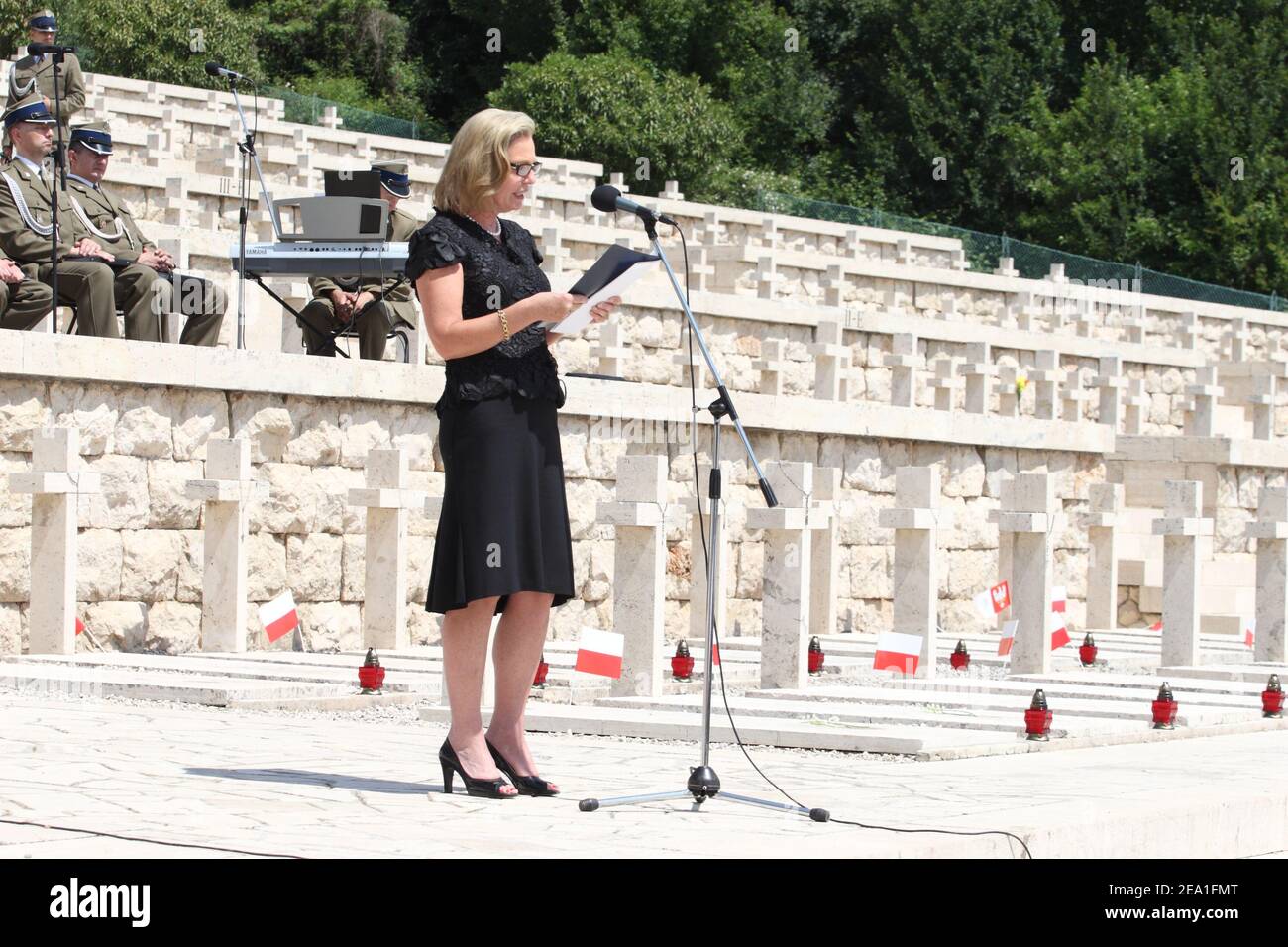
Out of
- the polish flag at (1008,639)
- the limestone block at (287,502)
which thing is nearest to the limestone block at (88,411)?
the limestone block at (287,502)

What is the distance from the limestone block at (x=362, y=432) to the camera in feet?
44.6

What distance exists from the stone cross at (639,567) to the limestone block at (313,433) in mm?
3134

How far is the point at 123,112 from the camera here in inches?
1061

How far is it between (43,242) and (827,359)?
8.23 metres

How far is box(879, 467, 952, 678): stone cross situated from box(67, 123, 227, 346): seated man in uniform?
4071mm

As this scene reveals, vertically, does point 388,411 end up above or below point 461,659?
above

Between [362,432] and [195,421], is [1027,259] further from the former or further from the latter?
[195,421]

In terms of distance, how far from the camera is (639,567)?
1070 cm

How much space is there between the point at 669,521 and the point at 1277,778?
810cm

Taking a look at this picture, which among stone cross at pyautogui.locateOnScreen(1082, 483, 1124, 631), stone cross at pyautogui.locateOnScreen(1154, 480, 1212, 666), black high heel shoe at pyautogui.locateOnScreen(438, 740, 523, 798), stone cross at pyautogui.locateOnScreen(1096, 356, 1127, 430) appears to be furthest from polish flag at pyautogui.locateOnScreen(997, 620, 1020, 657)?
stone cross at pyautogui.locateOnScreen(1096, 356, 1127, 430)

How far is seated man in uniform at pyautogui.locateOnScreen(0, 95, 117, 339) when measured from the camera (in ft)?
40.4

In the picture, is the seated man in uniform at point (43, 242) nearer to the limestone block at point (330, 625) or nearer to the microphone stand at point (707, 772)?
the limestone block at point (330, 625)

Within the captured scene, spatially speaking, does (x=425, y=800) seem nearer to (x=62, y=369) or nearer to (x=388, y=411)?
(x=62, y=369)
